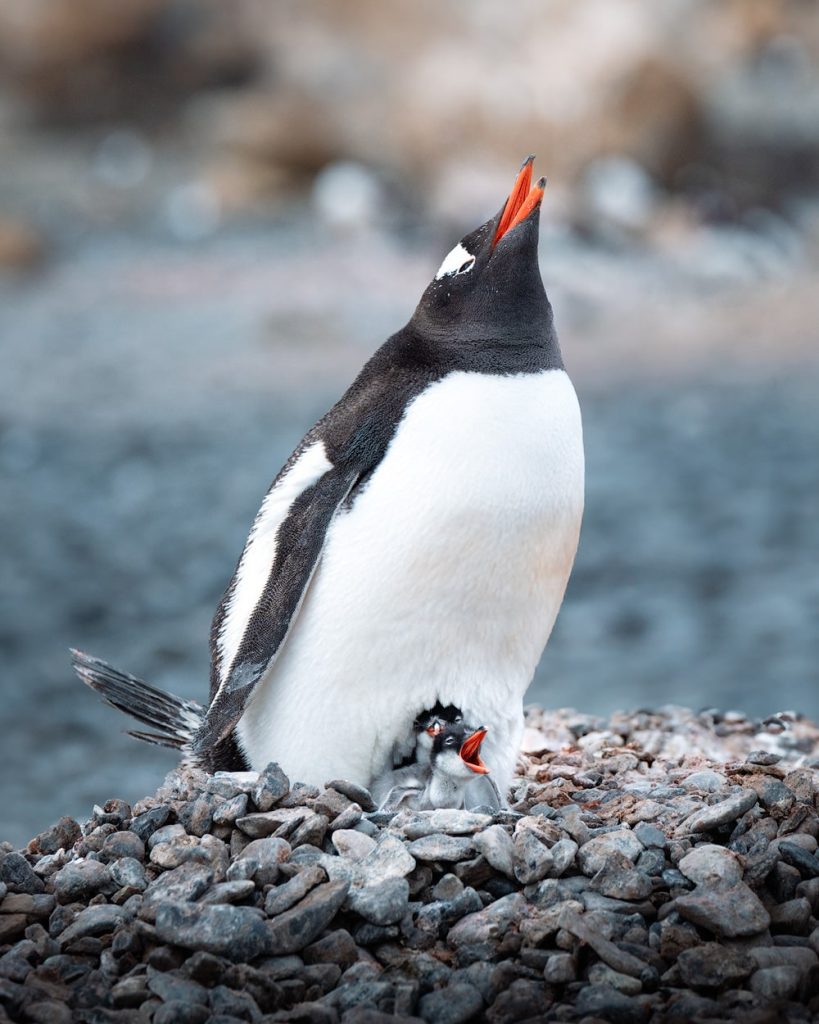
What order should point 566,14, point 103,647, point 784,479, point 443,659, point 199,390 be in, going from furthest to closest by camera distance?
1. point 566,14
2. point 199,390
3. point 784,479
4. point 103,647
5. point 443,659

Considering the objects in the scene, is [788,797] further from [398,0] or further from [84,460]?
[398,0]

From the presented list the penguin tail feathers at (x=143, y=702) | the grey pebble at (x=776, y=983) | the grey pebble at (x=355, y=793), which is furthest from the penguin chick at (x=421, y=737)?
the grey pebble at (x=776, y=983)

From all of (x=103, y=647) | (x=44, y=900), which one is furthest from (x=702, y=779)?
(x=103, y=647)

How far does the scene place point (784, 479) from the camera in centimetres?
671

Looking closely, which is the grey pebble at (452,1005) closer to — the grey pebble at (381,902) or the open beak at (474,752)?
the grey pebble at (381,902)

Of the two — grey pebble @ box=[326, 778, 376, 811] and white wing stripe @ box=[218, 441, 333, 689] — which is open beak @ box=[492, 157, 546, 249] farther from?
grey pebble @ box=[326, 778, 376, 811]

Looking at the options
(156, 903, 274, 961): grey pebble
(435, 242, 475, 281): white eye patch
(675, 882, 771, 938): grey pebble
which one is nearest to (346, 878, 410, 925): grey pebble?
(156, 903, 274, 961): grey pebble

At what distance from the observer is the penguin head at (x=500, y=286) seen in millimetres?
2084

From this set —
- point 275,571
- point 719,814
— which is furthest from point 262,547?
point 719,814

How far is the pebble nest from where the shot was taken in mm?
1520

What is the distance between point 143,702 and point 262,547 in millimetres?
400

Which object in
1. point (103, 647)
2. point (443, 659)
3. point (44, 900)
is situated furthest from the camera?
point (103, 647)

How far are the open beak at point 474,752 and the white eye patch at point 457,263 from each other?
71cm

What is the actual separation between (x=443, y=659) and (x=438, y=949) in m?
0.53
